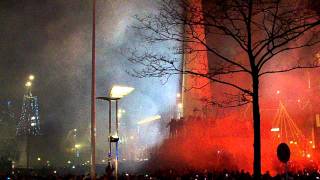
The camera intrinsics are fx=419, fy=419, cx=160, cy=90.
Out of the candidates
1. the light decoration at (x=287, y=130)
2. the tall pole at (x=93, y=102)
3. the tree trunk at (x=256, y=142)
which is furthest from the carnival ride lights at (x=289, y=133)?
the tree trunk at (x=256, y=142)

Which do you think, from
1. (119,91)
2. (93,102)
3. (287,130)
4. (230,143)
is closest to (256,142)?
(93,102)

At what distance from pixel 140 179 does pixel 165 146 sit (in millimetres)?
42779

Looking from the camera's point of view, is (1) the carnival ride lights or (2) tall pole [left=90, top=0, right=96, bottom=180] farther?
(1) the carnival ride lights

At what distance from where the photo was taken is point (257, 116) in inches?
623

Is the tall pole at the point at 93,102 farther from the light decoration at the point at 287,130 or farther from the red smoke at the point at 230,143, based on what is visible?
the light decoration at the point at 287,130

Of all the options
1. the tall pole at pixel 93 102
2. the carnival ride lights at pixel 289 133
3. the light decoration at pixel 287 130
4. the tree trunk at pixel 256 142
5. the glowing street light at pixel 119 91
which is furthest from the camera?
the light decoration at pixel 287 130

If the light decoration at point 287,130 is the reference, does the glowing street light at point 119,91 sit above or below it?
above

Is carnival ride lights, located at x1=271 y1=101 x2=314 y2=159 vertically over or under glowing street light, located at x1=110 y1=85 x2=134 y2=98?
under

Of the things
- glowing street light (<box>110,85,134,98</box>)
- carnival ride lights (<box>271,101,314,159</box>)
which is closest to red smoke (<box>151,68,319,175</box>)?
carnival ride lights (<box>271,101,314,159</box>)

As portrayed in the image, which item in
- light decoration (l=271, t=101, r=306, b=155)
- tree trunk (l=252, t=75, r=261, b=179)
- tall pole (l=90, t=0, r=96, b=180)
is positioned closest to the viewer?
tree trunk (l=252, t=75, r=261, b=179)

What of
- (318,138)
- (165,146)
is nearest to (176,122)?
(165,146)

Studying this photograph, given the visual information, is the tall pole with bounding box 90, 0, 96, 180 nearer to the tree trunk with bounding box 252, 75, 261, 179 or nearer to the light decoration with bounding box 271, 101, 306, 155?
the tree trunk with bounding box 252, 75, 261, 179

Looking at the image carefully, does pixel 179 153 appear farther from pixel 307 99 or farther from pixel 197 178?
pixel 197 178

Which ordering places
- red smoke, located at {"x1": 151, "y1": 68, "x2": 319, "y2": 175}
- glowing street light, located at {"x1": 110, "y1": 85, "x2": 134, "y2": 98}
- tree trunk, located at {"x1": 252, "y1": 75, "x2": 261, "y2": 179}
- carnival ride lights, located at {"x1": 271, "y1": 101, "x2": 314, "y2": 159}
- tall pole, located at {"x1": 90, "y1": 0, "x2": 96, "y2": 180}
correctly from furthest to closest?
1. carnival ride lights, located at {"x1": 271, "y1": 101, "x2": 314, "y2": 159}
2. red smoke, located at {"x1": 151, "y1": 68, "x2": 319, "y2": 175}
3. glowing street light, located at {"x1": 110, "y1": 85, "x2": 134, "y2": 98}
4. tall pole, located at {"x1": 90, "y1": 0, "x2": 96, "y2": 180}
5. tree trunk, located at {"x1": 252, "y1": 75, "x2": 261, "y2": 179}
